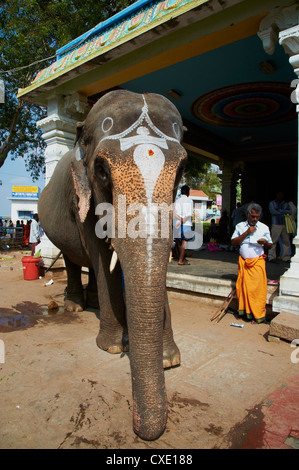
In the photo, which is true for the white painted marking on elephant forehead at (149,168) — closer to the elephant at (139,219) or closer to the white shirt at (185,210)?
the elephant at (139,219)

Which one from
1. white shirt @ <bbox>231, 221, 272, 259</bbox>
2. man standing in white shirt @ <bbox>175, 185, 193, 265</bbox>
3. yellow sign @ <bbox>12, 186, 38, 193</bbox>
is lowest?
white shirt @ <bbox>231, 221, 272, 259</bbox>

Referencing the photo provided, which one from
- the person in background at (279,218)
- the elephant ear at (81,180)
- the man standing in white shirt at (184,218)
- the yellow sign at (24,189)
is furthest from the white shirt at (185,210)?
the yellow sign at (24,189)

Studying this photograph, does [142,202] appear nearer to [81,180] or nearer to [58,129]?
[81,180]

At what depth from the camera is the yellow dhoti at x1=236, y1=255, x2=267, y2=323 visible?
3988 mm

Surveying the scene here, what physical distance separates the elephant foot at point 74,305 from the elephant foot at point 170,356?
213 centimetres

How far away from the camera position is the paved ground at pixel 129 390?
74.4 inches

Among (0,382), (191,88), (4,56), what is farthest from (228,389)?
(4,56)

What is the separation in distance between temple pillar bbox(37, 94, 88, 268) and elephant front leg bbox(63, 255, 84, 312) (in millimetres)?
2455

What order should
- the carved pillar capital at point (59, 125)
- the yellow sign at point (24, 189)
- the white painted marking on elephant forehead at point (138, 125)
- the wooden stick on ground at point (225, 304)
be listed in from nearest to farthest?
1. the white painted marking on elephant forehead at point (138, 125)
2. the wooden stick on ground at point (225, 304)
3. the carved pillar capital at point (59, 125)
4. the yellow sign at point (24, 189)

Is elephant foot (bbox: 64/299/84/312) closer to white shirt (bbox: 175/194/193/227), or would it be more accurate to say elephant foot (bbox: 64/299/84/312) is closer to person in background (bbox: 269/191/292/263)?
white shirt (bbox: 175/194/193/227)

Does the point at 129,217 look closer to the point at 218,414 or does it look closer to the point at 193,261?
the point at 218,414

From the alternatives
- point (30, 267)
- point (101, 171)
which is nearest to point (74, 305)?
point (101, 171)

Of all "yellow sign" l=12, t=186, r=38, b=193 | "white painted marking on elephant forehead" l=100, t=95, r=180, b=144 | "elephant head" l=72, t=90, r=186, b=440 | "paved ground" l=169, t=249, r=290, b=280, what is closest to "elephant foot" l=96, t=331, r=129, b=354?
"elephant head" l=72, t=90, r=186, b=440

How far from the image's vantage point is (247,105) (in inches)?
315
